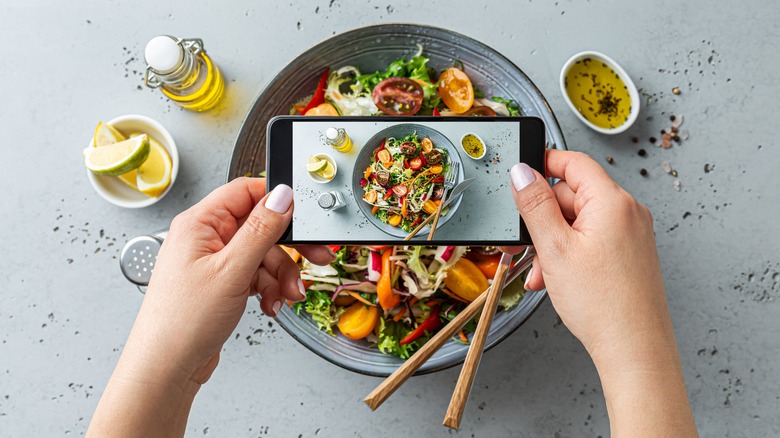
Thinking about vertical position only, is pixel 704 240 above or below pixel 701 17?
below

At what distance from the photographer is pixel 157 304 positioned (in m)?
1.32

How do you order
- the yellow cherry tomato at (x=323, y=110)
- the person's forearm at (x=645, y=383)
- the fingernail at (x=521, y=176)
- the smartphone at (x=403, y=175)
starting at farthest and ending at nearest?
the yellow cherry tomato at (x=323, y=110)
the smartphone at (x=403, y=175)
the fingernail at (x=521, y=176)
the person's forearm at (x=645, y=383)

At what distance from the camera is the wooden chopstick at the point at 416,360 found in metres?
1.32

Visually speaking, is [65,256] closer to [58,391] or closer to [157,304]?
[58,391]

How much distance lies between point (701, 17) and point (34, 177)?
254 centimetres

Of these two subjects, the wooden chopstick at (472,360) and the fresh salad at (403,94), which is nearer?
the wooden chopstick at (472,360)

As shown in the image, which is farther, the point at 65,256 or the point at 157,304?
the point at 65,256

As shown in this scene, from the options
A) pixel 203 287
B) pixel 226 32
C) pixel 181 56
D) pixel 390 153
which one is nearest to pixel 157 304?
pixel 203 287

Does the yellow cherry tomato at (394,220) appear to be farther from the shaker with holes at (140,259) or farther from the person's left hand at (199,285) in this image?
the shaker with holes at (140,259)

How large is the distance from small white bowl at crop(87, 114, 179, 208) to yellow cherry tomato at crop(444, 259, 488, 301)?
3.37 ft

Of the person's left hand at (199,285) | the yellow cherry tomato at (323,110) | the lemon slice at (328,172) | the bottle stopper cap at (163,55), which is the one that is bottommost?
the person's left hand at (199,285)

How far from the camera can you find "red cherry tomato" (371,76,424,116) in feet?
5.92

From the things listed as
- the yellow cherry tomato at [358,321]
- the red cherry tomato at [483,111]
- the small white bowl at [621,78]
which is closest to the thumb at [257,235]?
the yellow cherry tomato at [358,321]

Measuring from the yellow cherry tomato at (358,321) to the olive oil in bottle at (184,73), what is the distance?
90 centimetres
